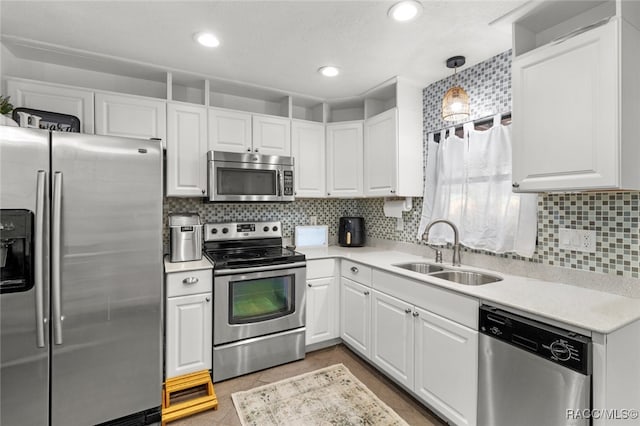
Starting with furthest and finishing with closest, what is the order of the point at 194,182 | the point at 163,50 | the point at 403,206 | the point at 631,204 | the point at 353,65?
the point at 403,206
the point at 194,182
the point at 353,65
the point at 163,50
the point at 631,204

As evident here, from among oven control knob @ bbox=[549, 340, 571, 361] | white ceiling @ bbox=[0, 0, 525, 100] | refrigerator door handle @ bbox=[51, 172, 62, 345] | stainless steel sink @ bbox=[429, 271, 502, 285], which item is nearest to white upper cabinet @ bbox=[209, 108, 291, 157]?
white ceiling @ bbox=[0, 0, 525, 100]

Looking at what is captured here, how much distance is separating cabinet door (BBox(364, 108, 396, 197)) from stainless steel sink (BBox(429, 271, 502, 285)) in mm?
821

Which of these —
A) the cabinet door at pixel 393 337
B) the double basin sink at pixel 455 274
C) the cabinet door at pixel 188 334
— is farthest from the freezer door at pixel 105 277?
the double basin sink at pixel 455 274

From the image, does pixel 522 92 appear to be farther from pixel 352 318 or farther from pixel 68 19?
pixel 68 19

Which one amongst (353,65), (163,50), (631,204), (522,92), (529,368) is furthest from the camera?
(353,65)

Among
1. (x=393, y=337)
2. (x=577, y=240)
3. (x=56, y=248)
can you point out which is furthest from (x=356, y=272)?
(x=56, y=248)

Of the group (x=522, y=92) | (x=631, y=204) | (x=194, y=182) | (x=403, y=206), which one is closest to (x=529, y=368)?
(x=631, y=204)

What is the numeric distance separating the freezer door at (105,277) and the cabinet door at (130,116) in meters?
0.64

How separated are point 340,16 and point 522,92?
113 centimetres

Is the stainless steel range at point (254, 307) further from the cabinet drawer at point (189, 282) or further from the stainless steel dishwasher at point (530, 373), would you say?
the stainless steel dishwasher at point (530, 373)

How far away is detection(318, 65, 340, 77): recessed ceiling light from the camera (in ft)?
8.01

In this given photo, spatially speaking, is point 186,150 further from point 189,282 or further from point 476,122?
point 476,122

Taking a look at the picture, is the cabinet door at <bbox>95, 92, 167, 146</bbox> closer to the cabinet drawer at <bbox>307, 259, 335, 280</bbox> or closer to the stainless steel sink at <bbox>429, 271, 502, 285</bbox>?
the cabinet drawer at <bbox>307, 259, 335, 280</bbox>

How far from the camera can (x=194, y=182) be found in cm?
257
